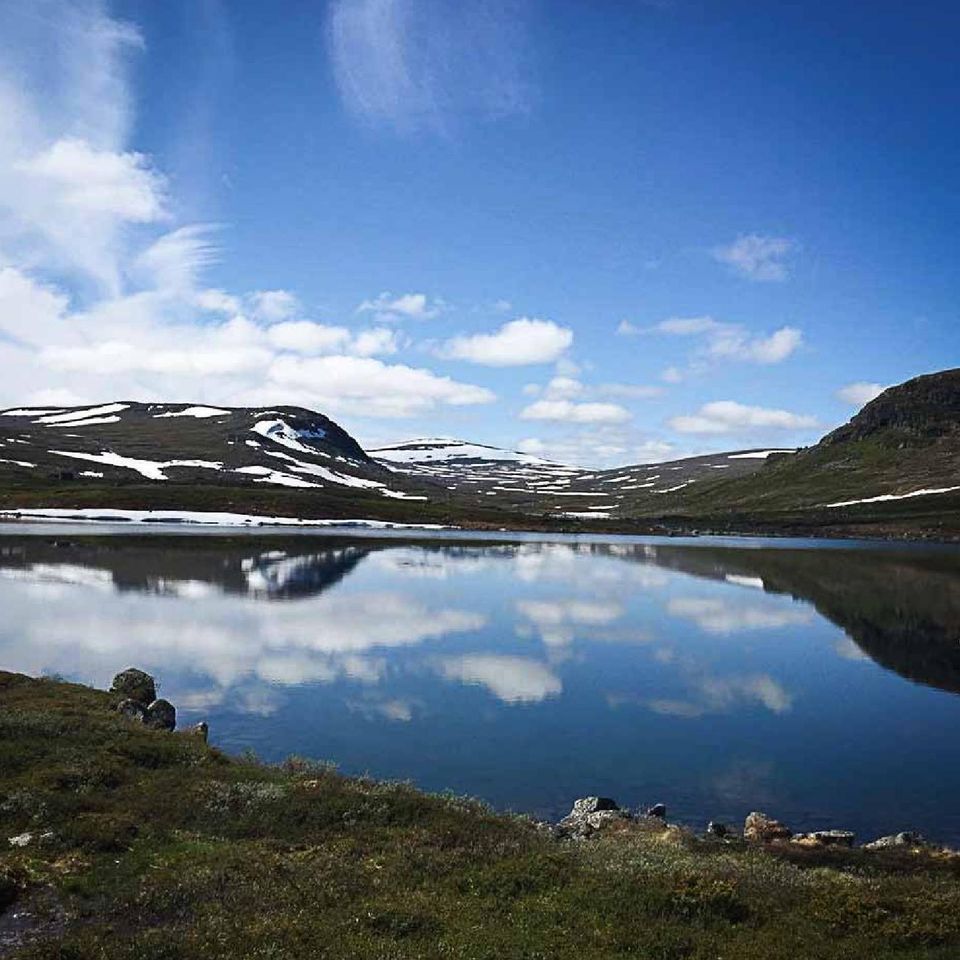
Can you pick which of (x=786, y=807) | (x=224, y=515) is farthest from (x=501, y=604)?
(x=224, y=515)

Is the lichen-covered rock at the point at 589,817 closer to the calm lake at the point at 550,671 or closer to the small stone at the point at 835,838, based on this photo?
the calm lake at the point at 550,671

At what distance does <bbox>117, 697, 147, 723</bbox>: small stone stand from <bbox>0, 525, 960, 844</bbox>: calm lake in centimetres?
237

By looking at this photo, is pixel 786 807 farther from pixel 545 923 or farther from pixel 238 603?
pixel 238 603

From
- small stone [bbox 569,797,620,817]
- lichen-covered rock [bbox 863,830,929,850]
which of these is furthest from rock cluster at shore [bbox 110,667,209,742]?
lichen-covered rock [bbox 863,830,929,850]

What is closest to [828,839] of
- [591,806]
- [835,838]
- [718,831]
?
[835,838]

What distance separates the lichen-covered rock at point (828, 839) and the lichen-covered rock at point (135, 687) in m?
27.9

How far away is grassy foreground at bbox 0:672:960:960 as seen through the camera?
15.1 m

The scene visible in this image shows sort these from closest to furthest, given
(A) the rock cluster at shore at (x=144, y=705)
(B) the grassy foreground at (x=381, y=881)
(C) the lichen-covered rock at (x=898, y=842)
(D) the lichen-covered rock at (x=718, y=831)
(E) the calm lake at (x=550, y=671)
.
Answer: (B) the grassy foreground at (x=381, y=881)
(C) the lichen-covered rock at (x=898, y=842)
(D) the lichen-covered rock at (x=718, y=831)
(E) the calm lake at (x=550, y=671)
(A) the rock cluster at shore at (x=144, y=705)

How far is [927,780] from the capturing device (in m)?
32.4

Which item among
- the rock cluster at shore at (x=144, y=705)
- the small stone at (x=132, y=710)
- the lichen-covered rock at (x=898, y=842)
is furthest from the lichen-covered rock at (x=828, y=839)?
the small stone at (x=132, y=710)

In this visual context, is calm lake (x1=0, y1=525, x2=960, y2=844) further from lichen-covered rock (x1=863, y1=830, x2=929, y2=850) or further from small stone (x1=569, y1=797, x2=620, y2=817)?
lichen-covered rock (x1=863, y1=830, x2=929, y2=850)

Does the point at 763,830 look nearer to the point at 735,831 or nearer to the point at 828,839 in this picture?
the point at 735,831

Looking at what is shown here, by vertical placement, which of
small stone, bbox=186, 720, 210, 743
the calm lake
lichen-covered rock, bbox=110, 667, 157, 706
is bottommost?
the calm lake

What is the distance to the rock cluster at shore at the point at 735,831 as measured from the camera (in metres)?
24.1
